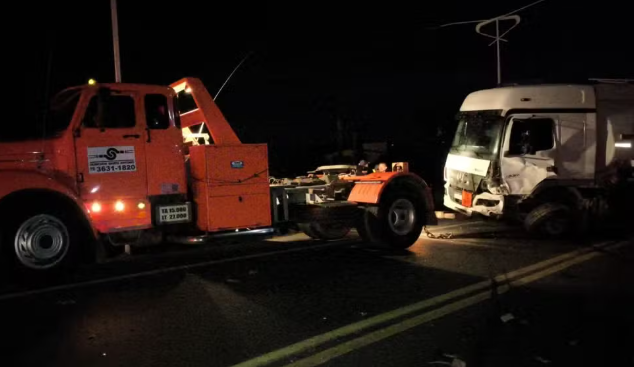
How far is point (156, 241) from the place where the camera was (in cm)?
798

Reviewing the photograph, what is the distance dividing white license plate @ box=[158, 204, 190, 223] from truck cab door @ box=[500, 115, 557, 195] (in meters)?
6.23

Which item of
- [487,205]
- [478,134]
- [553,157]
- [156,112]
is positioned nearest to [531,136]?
[553,157]

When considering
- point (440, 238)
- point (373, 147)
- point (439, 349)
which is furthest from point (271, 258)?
point (373, 147)

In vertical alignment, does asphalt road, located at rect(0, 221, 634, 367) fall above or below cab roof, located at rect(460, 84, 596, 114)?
below

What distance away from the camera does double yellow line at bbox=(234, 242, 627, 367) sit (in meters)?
4.66

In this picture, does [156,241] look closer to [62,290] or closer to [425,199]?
[62,290]

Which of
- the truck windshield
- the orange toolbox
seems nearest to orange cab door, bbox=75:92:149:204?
the orange toolbox

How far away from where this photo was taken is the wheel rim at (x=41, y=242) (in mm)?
6965

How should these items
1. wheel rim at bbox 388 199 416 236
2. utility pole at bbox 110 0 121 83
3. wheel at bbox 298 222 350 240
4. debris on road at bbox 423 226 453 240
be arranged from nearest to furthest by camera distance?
1. wheel rim at bbox 388 199 416 236
2. wheel at bbox 298 222 350 240
3. debris on road at bbox 423 226 453 240
4. utility pole at bbox 110 0 121 83

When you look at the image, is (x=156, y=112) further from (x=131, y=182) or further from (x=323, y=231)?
(x=323, y=231)

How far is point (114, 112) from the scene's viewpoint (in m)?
7.59

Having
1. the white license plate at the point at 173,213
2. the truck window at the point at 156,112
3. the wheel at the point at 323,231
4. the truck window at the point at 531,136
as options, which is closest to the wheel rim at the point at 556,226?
the truck window at the point at 531,136

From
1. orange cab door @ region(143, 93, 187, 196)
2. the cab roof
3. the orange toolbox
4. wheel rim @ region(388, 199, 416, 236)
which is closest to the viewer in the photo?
orange cab door @ region(143, 93, 187, 196)

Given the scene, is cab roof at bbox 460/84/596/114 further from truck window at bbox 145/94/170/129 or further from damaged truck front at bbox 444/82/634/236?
truck window at bbox 145/94/170/129
